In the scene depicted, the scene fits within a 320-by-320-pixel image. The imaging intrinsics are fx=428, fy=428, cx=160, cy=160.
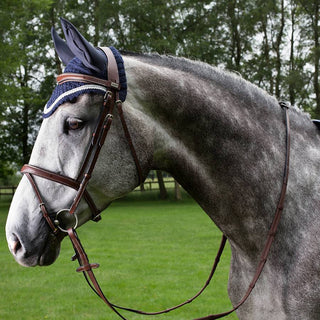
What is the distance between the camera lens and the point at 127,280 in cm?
895

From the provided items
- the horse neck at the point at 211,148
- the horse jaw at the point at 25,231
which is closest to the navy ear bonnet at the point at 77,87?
the horse neck at the point at 211,148

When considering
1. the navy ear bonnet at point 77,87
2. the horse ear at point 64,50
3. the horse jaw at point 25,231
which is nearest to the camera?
the horse jaw at point 25,231

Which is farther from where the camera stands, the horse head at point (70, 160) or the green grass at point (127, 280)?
the green grass at point (127, 280)

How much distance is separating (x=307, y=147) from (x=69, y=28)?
1.57 metres

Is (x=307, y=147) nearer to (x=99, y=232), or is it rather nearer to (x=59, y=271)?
(x=59, y=271)

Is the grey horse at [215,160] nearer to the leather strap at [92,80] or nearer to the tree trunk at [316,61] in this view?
the leather strap at [92,80]

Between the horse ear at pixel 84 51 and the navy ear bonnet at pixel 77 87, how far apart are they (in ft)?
0.13

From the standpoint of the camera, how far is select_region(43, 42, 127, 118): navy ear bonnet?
222 centimetres

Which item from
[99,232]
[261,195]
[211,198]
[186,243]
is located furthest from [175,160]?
[99,232]

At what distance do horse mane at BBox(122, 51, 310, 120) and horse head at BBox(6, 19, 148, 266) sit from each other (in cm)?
34

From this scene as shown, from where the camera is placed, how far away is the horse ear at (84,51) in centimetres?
215

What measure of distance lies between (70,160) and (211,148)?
0.80m

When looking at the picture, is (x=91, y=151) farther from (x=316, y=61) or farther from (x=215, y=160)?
(x=316, y=61)

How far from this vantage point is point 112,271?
31.8ft
